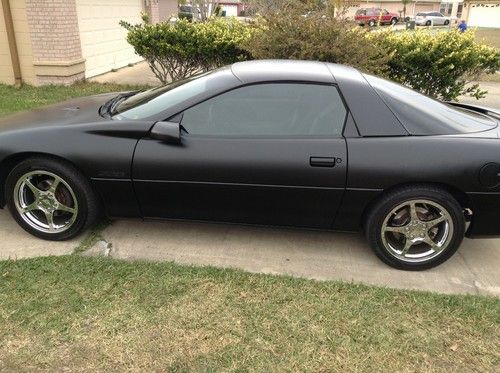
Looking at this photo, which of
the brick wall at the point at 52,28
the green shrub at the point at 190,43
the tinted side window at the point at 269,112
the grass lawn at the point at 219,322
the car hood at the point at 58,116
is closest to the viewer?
the grass lawn at the point at 219,322

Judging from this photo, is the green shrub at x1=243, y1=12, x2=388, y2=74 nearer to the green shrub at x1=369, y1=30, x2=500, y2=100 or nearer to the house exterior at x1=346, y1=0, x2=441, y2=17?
the green shrub at x1=369, y1=30, x2=500, y2=100

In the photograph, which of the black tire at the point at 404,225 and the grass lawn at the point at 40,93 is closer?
the black tire at the point at 404,225

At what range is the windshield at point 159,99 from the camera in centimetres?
333

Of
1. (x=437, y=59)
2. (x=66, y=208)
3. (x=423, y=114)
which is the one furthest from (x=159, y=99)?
(x=437, y=59)

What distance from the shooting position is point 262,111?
3.21 meters

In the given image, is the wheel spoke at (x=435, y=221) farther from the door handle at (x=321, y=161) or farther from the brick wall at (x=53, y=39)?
the brick wall at (x=53, y=39)

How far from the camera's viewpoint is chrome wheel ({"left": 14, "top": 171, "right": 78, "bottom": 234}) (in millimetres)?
3328

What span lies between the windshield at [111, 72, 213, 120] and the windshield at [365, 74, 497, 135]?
1.28 m

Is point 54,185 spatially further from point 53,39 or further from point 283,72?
point 53,39

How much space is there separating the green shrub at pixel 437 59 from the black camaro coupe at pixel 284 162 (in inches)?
152

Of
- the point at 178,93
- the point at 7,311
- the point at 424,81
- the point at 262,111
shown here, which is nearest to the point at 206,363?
the point at 7,311

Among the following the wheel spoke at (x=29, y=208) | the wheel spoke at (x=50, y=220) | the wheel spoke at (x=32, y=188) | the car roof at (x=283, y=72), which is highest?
the car roof at (x=283, y=72)

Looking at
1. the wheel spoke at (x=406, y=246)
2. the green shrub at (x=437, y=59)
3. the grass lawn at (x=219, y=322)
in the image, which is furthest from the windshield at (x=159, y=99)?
the green shrub at (x=437, y=59)

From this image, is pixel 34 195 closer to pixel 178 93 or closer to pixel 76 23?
pixel 178 93
